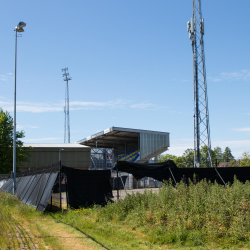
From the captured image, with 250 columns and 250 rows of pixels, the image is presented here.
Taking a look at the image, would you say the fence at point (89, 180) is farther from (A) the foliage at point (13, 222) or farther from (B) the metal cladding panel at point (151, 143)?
(B) the metal cladding panel at point (151, 143)

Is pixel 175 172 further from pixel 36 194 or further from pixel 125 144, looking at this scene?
pixel 125 144

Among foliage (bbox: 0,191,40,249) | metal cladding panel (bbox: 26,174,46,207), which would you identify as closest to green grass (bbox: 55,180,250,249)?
foliage (bbox: 0,191,40,249)

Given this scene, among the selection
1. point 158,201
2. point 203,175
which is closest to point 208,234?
point 158,201

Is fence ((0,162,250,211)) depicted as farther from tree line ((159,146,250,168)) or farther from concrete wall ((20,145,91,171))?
concrete wall ((20,145,91,171))

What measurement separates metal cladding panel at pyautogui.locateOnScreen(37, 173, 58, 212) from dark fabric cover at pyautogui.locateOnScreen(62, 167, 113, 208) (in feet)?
2.20

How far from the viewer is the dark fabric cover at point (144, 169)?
49.8ft

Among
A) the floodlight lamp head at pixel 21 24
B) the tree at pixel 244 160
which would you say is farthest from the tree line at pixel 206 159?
the floodlight lamp head at pixel 21 24

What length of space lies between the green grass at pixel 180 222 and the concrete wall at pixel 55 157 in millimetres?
43354

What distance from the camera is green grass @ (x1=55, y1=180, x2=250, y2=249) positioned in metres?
7.47

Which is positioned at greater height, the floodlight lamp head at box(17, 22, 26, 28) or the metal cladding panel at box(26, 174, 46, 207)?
the floodlight lamp head at box(17, 22, 26, 28)

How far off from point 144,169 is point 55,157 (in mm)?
42000

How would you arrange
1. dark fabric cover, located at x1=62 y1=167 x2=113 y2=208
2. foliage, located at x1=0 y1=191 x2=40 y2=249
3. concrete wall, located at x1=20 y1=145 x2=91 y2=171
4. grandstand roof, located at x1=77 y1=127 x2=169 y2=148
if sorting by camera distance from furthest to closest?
1. concrete wall, located at x1=20 y1=145 x2=91 y2=171
2. grandstand roof, located at x1=77 y1=127 x2=169 y2=148
3. dark fabric cover, located at x1=62 y1=167 x2=113 y2=208
4. foliage, located at x1=0 y1=191 x2=40 y2=249

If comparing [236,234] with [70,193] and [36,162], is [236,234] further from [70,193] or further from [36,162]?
[36,162]

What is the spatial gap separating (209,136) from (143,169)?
16467 millimetres
